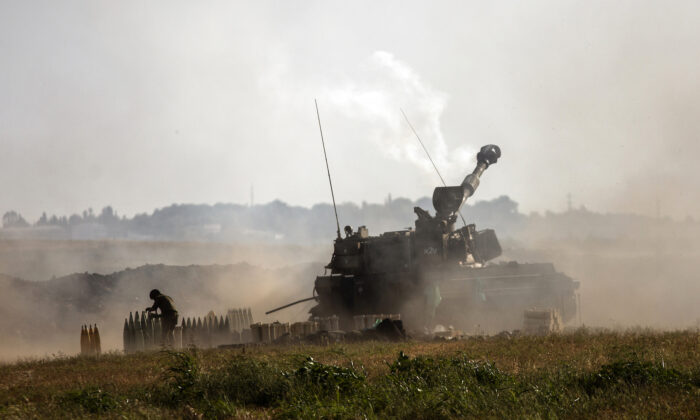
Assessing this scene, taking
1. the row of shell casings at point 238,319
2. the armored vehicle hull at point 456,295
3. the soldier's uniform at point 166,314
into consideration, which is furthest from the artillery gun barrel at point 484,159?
the soldier's uniform at point 166,314

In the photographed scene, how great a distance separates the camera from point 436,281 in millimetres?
23047

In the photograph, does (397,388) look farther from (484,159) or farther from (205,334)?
(484,159)

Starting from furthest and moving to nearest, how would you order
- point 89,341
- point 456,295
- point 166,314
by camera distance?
1. point 456,295
2. point 166,314
3. point 89,341

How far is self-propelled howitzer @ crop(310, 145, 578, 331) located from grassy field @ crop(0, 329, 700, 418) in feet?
27.8

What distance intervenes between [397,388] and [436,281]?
1320 cm

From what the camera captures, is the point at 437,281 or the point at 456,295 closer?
the point at 456,295

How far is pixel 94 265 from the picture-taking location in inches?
2224

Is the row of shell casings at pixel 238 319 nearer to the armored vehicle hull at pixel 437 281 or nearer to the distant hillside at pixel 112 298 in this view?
the armored vehicle hull at pixel 437 281

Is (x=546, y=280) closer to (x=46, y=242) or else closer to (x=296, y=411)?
(x=296, y=411)

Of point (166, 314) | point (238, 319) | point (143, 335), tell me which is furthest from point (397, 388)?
point (238, 319)

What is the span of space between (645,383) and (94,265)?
52.5 meters

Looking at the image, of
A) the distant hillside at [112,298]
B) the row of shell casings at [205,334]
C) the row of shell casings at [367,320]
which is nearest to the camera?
the row of shell casings at [205,334]

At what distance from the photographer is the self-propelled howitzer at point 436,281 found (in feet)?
75.5

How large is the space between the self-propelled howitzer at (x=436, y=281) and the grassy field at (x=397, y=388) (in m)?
8.46
